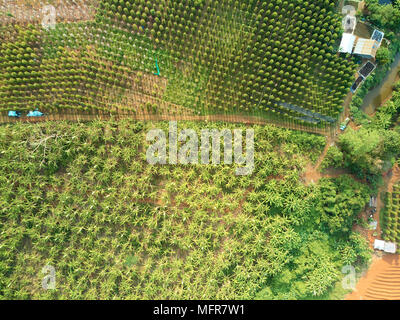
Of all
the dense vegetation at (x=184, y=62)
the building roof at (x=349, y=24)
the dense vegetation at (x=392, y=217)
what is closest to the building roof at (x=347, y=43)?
the building roof at (x=349, y=24)

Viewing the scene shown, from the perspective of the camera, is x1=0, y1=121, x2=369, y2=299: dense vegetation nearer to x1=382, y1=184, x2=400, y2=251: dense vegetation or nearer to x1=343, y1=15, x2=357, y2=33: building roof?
x1=382, y1=184, x2=400, y2=251: dense vegetation

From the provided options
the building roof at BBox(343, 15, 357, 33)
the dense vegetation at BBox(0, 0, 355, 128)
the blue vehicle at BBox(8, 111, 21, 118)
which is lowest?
the blue vehicle at BBox(8, 111, 21, 118)

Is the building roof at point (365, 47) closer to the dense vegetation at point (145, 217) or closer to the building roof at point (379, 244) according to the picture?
the dense vegetation at point (145, 217)

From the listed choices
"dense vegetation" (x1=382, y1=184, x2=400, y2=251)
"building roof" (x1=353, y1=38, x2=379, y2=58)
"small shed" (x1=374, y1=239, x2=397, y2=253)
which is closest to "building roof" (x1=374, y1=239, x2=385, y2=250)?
"small shed" (x1=374, y1=239, x2=397, y2=253)

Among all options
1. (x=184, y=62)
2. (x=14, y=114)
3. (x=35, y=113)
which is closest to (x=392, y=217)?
(x=184, y=62)

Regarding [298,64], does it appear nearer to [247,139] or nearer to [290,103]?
[290,103]

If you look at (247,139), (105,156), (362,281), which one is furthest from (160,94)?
(362,281)
